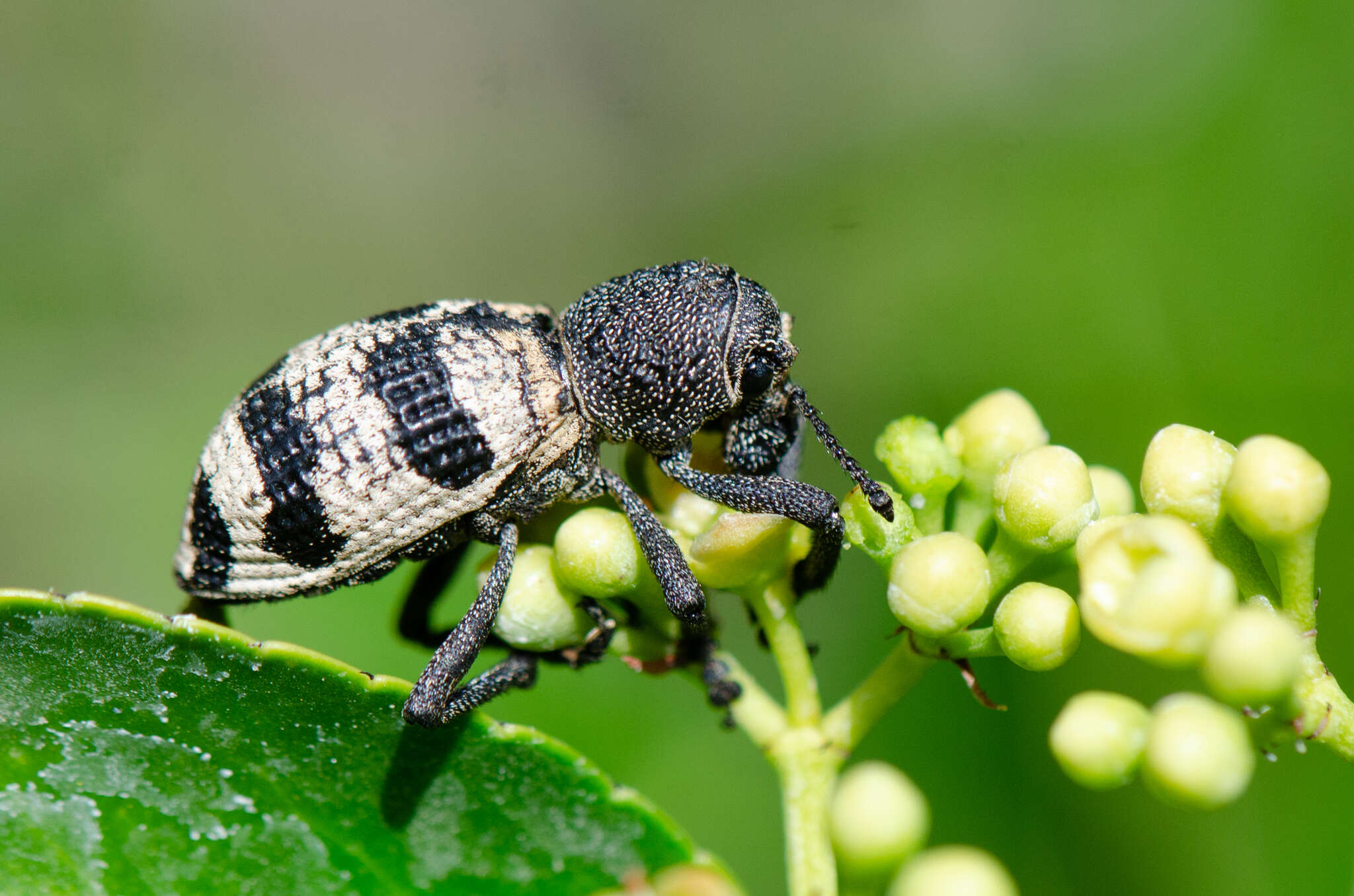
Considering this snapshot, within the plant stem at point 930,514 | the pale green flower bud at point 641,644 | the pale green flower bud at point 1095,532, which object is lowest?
the pale green flower bud at point 641,644

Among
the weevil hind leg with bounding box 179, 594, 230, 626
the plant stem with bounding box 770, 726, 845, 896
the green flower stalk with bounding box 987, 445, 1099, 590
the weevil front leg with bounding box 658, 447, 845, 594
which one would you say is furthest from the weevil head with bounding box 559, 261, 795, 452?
the weevil hind leg with bounding box 179, 594, 230, 626

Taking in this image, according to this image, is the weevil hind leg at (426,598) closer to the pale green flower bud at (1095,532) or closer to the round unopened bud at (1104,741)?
the pale green flower bud at (1095,532)

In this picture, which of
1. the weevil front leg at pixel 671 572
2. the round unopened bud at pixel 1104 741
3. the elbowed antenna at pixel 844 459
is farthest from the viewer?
the weevil front leg at pixel 671 572

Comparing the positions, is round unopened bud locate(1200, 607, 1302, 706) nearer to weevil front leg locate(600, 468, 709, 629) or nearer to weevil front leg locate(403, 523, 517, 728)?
weevil front leg locate(600, 468, 709, 629)

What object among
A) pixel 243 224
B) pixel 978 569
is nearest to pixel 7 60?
pixel 243 224

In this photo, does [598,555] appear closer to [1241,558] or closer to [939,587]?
[939,587]

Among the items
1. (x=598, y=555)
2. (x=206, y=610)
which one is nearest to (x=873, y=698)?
(x=598, y=555)

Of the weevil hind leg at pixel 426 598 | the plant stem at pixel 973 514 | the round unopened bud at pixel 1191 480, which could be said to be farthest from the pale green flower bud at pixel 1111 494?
the weevil hind leg at pixel 426 598
